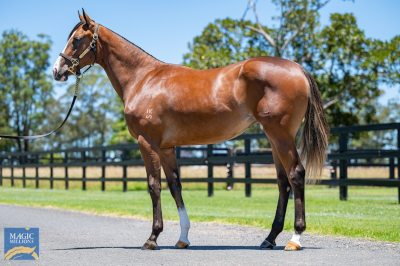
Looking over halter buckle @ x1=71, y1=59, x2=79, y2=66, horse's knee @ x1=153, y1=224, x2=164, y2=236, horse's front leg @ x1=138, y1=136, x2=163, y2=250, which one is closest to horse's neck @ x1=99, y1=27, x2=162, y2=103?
halter buckle @ x1=71, y1=59, x2=79, y2=66

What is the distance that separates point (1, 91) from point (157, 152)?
44.2 metres

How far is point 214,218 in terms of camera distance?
666cm

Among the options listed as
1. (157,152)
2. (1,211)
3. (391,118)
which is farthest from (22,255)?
(391,118)

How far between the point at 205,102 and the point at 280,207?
1.29 meters

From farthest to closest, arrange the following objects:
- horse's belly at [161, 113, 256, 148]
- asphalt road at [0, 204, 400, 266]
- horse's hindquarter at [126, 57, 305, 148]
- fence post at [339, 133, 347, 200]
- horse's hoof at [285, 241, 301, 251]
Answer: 1. fence post at [339, 133, 347, 200]
2. horse's belly at [161, 113, 256, 148]
3. horse's hindquarter at [126, 57, 305, 148]
4. horse's hoof at [285, 241, 301, 251]
5. asphalt road at [0, 204, 400, 266]

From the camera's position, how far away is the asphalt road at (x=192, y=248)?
11.8 feet

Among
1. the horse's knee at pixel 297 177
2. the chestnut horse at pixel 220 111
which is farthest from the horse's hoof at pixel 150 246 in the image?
the horse's knee at pixel 297 177

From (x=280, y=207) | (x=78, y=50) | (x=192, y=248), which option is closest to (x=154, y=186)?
(x=192, y=248)

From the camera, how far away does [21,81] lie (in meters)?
44.1

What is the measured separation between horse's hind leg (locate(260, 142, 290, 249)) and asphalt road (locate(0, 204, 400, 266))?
128 mm

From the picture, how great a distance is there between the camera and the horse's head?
491 cm

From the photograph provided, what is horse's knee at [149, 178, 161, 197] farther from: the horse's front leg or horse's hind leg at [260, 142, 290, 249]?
horse's hind leg at [260, 142, 290, 249]

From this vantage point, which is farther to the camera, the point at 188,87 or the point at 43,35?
the point at 43,35

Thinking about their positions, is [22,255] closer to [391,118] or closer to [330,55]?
[330,55]
